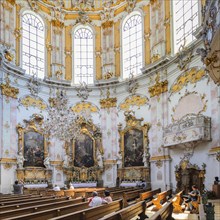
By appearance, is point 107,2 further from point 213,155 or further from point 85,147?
point 213,155

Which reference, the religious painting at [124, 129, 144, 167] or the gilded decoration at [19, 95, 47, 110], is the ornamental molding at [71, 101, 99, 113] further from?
the religious painting at [124, 129, 144, 167]

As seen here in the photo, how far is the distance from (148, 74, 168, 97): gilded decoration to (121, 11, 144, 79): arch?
9.18 ft

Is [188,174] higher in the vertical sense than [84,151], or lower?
lower

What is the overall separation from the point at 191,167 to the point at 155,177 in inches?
158

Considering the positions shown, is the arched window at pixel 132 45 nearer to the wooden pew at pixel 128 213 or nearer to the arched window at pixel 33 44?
the arched window at pixel 33 44

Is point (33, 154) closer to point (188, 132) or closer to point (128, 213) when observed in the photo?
point (188, 132)

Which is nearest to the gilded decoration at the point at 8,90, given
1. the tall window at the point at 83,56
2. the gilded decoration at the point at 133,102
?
the tall window at the point at 83,56

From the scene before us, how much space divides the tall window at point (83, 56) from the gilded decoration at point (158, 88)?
6.22 metres

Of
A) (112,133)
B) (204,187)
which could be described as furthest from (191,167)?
(112,133)

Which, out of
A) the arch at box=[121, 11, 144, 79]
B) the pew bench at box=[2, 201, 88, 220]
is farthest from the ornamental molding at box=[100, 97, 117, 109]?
the pew bench at box=[2, 201, 88, 220]

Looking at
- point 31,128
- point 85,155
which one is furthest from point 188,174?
point 31,128

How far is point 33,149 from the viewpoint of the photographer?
2405 centimetres

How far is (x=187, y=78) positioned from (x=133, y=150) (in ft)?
23.5

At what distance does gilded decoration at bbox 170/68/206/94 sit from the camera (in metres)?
19.4
